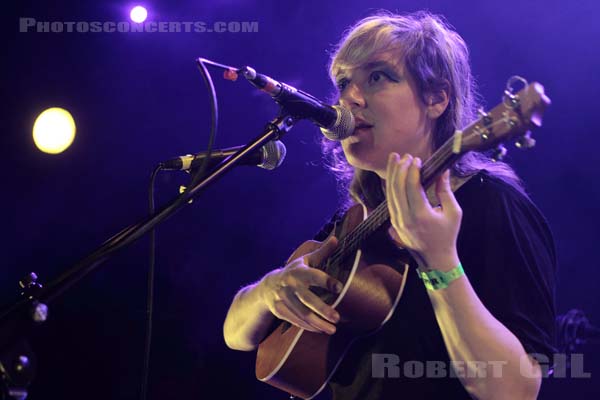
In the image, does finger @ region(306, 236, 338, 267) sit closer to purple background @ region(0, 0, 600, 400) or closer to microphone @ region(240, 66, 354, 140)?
microphone @ region(240, 66, 354, 140)

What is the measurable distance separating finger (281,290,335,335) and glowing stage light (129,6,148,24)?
2989 mm

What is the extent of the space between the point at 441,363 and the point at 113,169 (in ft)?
10.1

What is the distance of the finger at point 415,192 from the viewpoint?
1.53 meters

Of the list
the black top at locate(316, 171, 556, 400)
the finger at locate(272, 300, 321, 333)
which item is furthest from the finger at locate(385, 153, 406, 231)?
the finger at locate(272, 300, 321, 333)

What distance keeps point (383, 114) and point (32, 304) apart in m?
1.38

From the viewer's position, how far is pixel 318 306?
193cm

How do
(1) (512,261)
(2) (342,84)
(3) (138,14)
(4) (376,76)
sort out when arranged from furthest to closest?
(3) (138,14), (2) (342,84), (4) (376,76), (1) (512,261)

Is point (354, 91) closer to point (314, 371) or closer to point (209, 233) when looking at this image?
point (314, 371)

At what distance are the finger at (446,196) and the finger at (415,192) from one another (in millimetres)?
56

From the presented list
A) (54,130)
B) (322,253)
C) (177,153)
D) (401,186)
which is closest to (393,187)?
Result: (401,186)

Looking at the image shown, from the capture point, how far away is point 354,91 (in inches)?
89.9

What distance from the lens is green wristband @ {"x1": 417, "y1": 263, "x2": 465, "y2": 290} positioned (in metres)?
1.59

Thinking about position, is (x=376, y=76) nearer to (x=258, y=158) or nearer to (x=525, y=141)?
(x=258, y=158)

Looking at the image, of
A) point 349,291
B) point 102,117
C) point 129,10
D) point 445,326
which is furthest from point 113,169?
point 445,326
